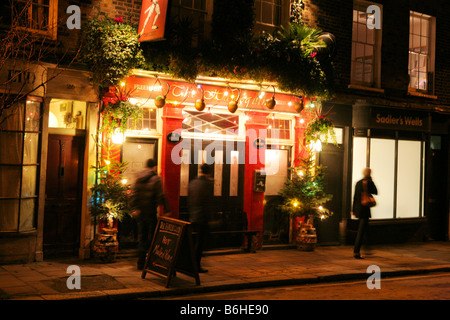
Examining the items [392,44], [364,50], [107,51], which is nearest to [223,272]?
[107,51]

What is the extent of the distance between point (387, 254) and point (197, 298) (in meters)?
6.41

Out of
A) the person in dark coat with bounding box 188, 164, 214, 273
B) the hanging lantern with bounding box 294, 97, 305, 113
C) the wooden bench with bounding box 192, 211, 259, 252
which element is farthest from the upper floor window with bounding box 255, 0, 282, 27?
the person in dark coat with bounding box 188, 164, 214, 273

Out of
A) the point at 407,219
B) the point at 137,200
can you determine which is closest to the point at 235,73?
the point at 137,200

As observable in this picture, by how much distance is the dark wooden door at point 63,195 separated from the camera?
10.5 meters

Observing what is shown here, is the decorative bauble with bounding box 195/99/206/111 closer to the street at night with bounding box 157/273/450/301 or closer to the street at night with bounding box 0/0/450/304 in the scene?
the street at night with bounding box 0/0/450/304

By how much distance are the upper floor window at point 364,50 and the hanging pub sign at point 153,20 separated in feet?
21.5

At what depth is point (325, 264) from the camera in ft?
36.3

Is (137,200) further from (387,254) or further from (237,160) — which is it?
(387,254)

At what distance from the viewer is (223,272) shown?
9.83 meters

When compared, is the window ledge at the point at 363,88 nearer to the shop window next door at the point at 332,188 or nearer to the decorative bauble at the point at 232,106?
the shop window next door at the point at 332,188

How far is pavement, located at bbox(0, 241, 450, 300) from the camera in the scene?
7973 millimetres

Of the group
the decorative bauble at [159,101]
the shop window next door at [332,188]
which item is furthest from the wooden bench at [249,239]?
the decorative bauble at [159,101]

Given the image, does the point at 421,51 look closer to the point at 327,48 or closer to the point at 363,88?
the point at 363,88

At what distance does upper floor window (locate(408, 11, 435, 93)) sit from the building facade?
3cm
